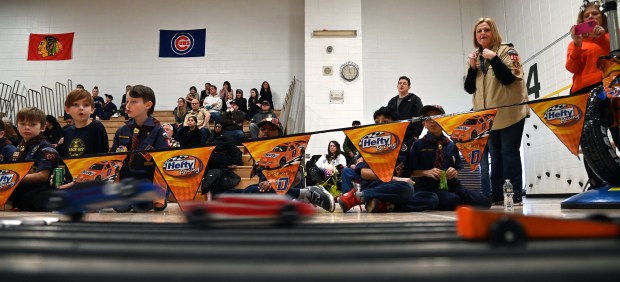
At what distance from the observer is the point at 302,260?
1.99ft

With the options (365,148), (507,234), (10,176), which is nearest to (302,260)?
(507,234)

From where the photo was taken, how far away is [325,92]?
10898mm

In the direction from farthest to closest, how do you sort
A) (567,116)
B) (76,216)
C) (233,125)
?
(233,125) < (567,116) < (76,216)

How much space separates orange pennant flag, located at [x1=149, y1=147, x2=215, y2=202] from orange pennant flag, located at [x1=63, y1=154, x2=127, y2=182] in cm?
43

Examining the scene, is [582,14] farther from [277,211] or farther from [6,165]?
[6,165]

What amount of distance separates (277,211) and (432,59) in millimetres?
11924

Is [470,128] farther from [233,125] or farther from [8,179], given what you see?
[233,125]

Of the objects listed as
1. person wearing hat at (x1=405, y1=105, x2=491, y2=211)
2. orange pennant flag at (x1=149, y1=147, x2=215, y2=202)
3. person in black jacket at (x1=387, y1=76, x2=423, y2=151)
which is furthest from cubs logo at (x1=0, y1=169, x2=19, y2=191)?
person in black jacket at (x1=387, y1=76, x2=423, y2=151)

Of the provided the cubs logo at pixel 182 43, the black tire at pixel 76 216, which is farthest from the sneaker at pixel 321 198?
the cubs logo at pixel 182 43

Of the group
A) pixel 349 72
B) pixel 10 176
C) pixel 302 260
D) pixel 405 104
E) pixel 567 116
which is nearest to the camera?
pixel 302 260

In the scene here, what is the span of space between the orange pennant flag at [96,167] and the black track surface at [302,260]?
8.77ft

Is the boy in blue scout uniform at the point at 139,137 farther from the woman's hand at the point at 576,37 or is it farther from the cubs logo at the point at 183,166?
the woman's hand at the point at 576,37

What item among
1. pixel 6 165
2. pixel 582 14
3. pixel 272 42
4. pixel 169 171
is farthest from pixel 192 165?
pixel 272 42

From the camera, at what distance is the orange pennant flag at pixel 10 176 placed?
3.62 metres
